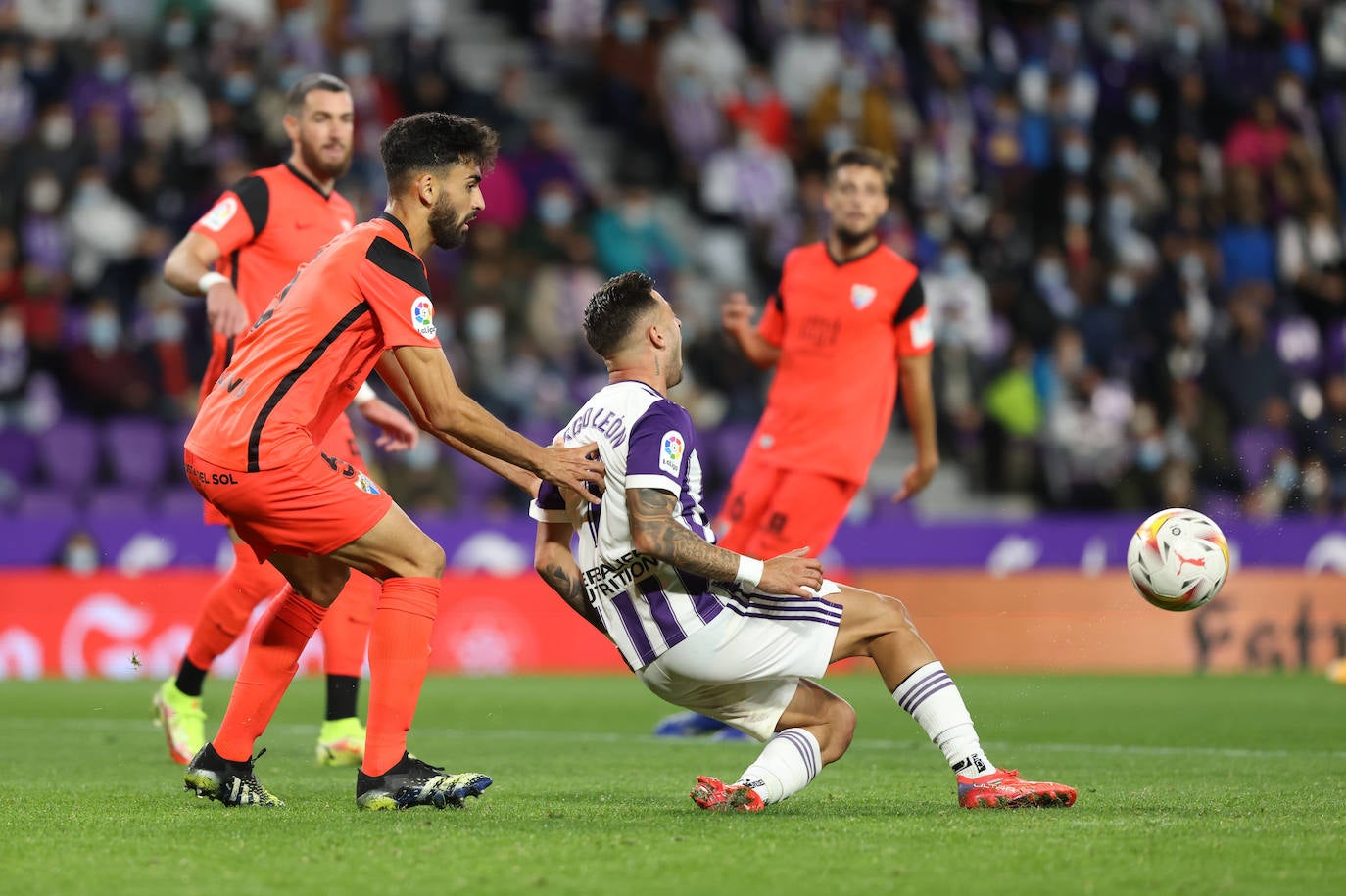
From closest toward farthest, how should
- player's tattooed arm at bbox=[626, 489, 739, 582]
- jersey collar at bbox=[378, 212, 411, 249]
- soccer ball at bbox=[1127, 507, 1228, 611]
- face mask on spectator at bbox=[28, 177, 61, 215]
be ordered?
player's tattooed arm at bbox=[626, 489, 739, 582], jersey collar at bbox=[378, 212, 411, 249], soccer ball at bbox=[1127, 507, 1228, 611], face mask on spectator at bbox=[28, 177, 61, 215]

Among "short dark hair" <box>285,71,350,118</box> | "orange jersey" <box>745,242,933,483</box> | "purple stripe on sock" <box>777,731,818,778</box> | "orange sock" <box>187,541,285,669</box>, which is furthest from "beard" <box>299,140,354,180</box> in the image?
"purple stripe on sock" <box>777,731,818,778</box>

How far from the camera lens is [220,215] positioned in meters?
7.55

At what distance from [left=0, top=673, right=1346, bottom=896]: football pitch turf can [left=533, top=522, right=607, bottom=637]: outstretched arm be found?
2.12 feet

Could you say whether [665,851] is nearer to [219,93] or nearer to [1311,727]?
[1311,727]

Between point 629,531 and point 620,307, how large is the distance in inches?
28.7

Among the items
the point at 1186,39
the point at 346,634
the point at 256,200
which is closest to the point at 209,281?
the point at 256,200

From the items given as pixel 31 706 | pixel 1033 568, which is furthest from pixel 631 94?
pixel 31 706

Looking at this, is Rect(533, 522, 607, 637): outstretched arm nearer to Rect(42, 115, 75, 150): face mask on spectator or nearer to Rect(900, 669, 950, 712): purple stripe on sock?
Rect(900, 669, 950, 712): purple stripe on sock

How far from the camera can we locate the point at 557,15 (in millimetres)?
20078

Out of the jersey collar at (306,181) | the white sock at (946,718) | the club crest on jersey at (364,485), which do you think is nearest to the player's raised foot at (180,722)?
the jersey collar at (306,181)

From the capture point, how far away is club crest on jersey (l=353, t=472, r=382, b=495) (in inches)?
221

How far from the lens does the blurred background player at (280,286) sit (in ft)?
24.1

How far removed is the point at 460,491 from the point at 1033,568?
16.8 ft

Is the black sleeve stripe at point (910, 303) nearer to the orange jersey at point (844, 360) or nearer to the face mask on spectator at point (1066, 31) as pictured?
the orange jersey at point (844, 360)
